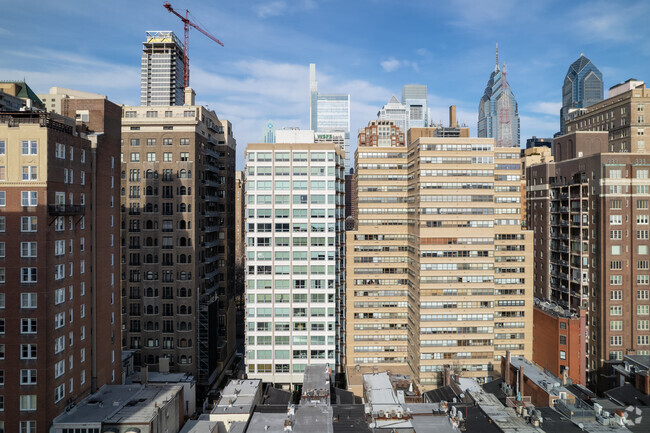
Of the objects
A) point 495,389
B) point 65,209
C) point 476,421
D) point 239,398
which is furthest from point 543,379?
point 65,209

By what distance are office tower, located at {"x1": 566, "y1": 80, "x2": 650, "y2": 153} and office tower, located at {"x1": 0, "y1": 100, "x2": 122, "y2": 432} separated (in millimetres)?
123133

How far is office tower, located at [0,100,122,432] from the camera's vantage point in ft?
180

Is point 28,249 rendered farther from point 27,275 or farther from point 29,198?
point 29,198

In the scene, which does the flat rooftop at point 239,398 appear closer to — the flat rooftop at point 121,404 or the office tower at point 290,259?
the flat rooftop at point 121,404

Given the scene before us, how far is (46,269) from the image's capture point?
184 feet

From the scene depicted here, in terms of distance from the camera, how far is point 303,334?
90.6 m

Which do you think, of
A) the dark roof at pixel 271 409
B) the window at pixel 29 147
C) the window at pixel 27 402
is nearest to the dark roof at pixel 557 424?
the dark roof at pixel 271 409

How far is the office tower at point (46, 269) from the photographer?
54.7 m

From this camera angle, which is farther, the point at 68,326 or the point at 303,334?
the point at 303,334

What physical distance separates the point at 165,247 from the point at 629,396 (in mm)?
89709

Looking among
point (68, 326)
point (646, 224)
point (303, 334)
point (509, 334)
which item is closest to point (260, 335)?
point (303, 334)

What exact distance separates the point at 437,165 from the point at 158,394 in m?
66.5

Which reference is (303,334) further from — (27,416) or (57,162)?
(57,162)

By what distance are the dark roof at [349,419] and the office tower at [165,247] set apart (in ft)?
158
